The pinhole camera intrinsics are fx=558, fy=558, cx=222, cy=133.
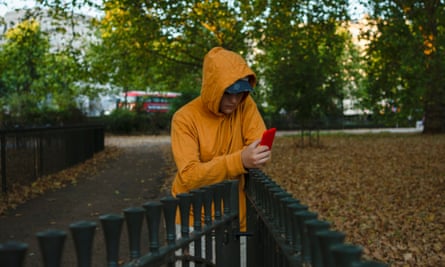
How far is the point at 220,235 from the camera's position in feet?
8.43

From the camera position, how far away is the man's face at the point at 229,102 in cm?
302

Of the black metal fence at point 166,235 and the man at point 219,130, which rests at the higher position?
the man at point 219,130

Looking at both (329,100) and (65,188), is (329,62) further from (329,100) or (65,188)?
(65,188)

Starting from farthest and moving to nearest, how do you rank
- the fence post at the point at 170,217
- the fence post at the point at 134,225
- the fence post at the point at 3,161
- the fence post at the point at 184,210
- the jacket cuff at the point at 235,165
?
the fence post at the point at 3,161
the jacket cuff at the point at 235,165
the fence post at the point at 184,210
the fence post at the point at 170,217
the fence post at the point at 134,225

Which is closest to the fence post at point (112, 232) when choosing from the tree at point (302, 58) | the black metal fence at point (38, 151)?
the black metal fence at point (38, 151)

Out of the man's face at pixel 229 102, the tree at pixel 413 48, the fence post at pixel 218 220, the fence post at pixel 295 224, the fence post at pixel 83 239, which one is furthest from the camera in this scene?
the tree at pixel 413 48

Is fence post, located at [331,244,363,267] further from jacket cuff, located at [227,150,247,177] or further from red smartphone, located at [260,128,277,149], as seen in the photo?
jacket cuff, located at [227,150,247,177]

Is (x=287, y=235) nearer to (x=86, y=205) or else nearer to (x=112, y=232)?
(x=112, y=232)

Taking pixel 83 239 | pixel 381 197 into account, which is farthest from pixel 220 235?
pixel 381 197

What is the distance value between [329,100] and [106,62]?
9043mm

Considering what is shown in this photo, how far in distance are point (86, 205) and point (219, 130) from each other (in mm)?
6767

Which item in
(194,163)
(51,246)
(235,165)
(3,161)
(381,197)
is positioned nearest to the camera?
(51,246)

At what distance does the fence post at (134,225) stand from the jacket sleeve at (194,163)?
1230 mm

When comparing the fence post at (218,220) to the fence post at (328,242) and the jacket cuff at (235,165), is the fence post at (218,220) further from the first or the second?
the fence post at (328,242)
